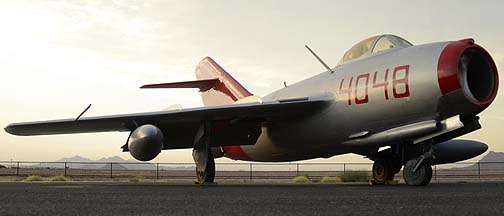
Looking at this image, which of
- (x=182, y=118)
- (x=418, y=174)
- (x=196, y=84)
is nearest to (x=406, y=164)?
(x=418, y=174)

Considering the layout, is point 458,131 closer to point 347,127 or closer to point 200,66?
point 347,127

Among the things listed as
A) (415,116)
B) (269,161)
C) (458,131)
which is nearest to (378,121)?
Result: (415,116)

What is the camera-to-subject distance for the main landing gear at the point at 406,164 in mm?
10688

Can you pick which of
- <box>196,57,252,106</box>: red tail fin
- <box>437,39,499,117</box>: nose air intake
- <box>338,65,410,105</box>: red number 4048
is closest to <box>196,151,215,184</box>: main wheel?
<box>338,65,410,105</box>: red number 4048

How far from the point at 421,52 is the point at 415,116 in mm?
1231

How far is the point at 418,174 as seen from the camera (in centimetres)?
1070

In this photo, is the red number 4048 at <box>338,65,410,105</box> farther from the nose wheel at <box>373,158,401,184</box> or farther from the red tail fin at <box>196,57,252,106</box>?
the red tail fin at <box>196,57,252,106</box>

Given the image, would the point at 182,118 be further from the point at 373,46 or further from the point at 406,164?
the point at 406,164

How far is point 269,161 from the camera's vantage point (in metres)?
15.9

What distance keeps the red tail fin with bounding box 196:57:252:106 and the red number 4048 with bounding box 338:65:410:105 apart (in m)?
6.66

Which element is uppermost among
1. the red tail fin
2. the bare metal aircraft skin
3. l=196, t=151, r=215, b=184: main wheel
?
the red tail fin

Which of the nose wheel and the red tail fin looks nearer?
the nose wheel

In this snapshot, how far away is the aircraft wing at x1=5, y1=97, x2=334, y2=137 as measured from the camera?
41.7ft

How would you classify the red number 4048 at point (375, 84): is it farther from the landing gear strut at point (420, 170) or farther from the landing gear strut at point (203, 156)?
the landing gear strut at point (203, 156)
